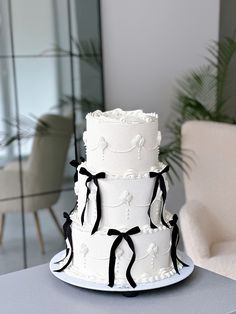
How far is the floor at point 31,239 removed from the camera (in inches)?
122

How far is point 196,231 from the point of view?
8.31 ft

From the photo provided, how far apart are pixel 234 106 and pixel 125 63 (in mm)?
1531

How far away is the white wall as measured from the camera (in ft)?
10.4

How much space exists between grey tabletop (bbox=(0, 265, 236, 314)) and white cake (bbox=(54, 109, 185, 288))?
0.05 m

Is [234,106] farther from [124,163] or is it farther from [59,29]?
[124,163]

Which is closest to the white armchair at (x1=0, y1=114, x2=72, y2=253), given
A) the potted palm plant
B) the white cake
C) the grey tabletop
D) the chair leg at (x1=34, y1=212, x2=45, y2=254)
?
the chair leg at (x1=34, y1=212, x2=45, y2=254)

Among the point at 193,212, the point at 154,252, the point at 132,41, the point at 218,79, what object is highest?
the point at 132,41

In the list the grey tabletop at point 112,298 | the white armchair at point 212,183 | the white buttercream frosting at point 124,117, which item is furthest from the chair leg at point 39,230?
the white buttercream frosting at point 124,117

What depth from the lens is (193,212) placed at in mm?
2686

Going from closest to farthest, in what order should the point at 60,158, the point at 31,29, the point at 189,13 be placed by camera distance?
the point at 31,29 → the point at 60,158 → the point at 189,13

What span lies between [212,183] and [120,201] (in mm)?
1407

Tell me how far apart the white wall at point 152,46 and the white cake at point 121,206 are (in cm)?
166

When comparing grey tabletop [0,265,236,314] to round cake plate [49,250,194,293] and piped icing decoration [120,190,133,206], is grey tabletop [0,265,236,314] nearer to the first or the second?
round cake plate [49,250,194,293]

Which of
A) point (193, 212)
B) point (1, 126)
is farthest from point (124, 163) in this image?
point (1, 126)
